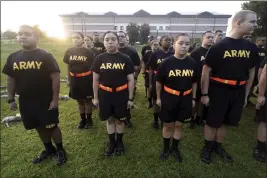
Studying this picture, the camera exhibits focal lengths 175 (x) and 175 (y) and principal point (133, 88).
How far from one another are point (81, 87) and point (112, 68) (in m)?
1.48

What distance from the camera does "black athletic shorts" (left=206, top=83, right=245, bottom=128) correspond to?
9.91 ft

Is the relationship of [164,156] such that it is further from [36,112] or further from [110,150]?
[36,112]

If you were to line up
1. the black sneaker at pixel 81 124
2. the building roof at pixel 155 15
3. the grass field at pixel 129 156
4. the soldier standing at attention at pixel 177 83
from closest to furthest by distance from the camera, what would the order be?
the soldier standing at attention at pixel 177 83 < the grass field at pixel 129 156 < the black sneaker at pixel 81 124 < the building roof at pixel 155 15

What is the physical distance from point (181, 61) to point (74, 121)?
142 inches

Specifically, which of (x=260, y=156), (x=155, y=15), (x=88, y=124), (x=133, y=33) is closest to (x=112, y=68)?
(x=88, y=124)

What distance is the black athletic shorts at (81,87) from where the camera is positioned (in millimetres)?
4297

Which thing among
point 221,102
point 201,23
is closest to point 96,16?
point 201,23

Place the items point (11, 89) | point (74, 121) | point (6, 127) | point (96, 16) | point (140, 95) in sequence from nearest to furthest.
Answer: point (11, 89), point (6, 127), point (74, 121), point (140, 95), point (96, 16)

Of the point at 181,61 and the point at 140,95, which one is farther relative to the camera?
the point at 140,95

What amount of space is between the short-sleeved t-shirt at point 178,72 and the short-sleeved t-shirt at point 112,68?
666mm

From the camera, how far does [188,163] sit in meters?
3.36

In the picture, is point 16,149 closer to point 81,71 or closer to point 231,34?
point 81,71

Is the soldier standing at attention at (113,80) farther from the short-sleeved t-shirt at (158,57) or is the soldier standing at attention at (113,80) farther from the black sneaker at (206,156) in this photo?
the black sneaker at (206,156)

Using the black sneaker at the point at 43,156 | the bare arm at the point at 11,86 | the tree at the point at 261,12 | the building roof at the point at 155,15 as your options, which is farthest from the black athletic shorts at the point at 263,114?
the building roof at the point at 155,15
